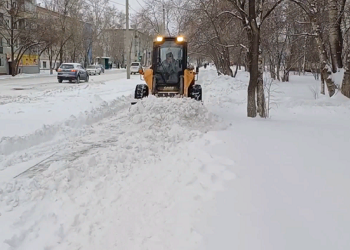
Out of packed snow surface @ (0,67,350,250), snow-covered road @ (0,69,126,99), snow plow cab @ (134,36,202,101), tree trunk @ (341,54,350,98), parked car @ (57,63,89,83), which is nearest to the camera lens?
packed snow surface @ (0,67,350,250)

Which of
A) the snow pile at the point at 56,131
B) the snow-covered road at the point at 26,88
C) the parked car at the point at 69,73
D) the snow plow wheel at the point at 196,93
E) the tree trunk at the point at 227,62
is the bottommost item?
the snow pile at the point at 56,131

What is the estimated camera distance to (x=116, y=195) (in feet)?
14.6

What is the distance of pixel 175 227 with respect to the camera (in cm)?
354

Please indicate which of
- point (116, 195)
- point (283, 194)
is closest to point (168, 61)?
point (116, 195)

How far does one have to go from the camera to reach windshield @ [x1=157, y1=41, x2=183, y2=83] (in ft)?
40.3

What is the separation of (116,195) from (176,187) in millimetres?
784

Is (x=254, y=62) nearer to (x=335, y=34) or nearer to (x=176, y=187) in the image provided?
(x=176, y=187)

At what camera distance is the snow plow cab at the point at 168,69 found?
12.0 meters

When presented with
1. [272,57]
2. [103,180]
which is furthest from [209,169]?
[272,57]

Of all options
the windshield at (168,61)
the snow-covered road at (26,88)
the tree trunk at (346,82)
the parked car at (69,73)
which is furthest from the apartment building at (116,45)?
the windshield at (168,61)

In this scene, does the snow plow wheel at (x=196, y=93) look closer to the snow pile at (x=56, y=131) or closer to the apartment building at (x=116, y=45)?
the snow pile at (x=56, y=131)

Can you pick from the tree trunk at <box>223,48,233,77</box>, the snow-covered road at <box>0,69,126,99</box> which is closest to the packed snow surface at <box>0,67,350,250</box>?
the snow-covered road at <box>0,69,126,99</box>

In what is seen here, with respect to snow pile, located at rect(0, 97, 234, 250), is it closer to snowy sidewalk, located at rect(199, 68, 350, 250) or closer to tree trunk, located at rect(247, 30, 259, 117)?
snowy sidewalk, located at rect(199, 68, 350, 250)

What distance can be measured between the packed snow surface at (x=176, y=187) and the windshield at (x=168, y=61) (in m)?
4.35
